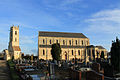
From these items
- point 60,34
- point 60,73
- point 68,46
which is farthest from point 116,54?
point 60,34

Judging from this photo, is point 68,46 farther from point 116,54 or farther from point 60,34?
point 116,54

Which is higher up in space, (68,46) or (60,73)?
(68,46)

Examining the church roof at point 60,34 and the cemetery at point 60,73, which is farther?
the church roof at point 60,34

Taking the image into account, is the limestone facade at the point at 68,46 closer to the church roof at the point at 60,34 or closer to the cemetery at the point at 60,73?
the church roof at the point at 60,34

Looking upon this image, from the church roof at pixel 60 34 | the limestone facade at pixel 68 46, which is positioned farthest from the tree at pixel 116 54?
the church roof at pixel 60 34

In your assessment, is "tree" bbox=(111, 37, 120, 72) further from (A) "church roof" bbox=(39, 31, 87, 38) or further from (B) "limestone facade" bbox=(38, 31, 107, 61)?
(A) "church roof" bbox=(39, 31, 87, 38)

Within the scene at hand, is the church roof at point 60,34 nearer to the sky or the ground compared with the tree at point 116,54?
nearer to the sky

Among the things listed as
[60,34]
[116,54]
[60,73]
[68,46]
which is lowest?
[60,73]

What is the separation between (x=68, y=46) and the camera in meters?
62.5

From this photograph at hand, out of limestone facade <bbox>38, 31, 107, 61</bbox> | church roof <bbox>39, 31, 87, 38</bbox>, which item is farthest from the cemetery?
church roof <bbox>39, 31, 87, 38</bbox>

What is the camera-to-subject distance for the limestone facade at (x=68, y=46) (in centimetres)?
5716

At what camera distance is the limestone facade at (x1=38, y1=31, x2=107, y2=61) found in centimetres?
5716

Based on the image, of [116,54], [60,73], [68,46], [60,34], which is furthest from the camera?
[60,34]

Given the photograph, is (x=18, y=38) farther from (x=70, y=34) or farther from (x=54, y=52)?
(x=54, y=52)
